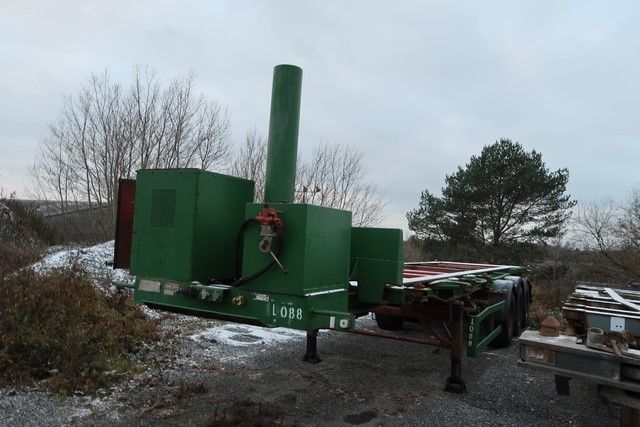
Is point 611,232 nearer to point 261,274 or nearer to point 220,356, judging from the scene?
point 220,356

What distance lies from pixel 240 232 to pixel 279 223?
0.49 metres

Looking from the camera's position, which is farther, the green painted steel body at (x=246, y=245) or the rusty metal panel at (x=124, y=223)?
the rusty metal panel at (x=124, y=223)

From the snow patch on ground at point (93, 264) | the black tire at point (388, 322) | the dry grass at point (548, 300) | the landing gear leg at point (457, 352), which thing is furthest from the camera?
the dry grass at point (548, 300)

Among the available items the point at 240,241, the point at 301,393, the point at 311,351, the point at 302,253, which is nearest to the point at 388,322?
the point at 311,351

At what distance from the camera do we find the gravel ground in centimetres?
473

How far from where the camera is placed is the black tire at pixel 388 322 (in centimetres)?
986

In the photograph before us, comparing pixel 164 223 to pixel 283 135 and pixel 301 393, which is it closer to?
pixel 283 135

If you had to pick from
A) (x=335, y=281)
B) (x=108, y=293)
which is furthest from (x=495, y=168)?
(x=335, y=281)

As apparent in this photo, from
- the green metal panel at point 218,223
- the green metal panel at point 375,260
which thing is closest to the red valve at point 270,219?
the green metal panel at point 218,223

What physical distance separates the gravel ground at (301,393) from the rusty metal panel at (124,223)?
4.71 ft

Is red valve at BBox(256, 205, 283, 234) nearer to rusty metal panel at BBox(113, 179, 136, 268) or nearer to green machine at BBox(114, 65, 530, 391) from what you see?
green machine at BBox(114, 65, 530, 391)

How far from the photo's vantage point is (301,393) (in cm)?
557

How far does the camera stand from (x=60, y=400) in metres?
4.92

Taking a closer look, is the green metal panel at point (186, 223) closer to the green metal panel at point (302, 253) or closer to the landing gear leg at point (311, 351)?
the green metal panel at point (302, 253)
